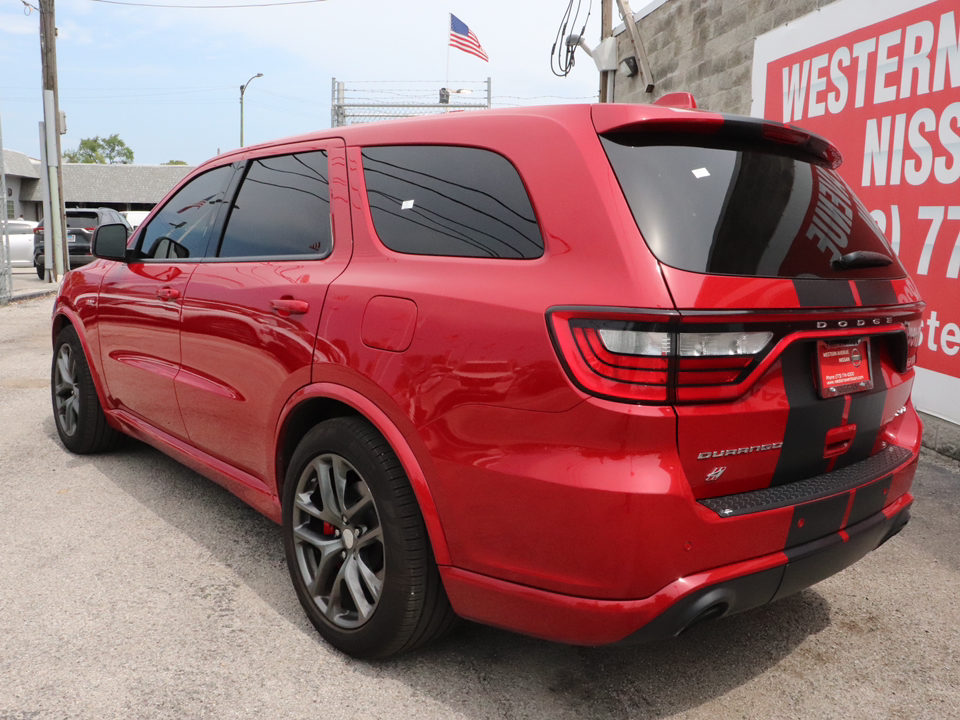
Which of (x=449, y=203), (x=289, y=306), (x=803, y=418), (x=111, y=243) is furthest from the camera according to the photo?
(x=111, y=243)

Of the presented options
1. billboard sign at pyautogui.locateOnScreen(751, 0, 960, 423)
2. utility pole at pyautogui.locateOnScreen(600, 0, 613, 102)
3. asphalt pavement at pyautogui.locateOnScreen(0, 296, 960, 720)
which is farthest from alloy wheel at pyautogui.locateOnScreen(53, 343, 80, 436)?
utility pole at pyautogui.locateOnScreen(600, 0, 613, 102)

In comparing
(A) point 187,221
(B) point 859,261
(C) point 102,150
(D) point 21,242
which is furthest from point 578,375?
(C) point 102,150

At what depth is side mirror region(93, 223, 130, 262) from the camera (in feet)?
13.9

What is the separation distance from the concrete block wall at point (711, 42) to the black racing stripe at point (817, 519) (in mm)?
5506

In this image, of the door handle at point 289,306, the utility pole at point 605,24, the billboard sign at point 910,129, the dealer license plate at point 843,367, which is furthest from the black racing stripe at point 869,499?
the utility pole at point 605,24

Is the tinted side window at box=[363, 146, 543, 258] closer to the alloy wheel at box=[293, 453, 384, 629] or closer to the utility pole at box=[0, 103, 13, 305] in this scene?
the alloy wheel at box=[293, 453, 384, 629]

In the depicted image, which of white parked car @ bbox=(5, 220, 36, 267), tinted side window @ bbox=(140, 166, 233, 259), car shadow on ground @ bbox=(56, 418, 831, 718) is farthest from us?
white parked car @ bbox=(5, 220, 36, 267)

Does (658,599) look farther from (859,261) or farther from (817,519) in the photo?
(859,261)

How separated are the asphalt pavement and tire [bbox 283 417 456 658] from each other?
0.48 ft

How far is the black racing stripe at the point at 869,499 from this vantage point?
2348 mm

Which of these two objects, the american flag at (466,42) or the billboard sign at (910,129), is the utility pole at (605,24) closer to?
the billboard sign at (910,129)

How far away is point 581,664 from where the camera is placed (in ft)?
8.73

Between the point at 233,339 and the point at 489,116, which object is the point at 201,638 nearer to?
the point at 233,339

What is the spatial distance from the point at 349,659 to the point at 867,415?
1.81m
